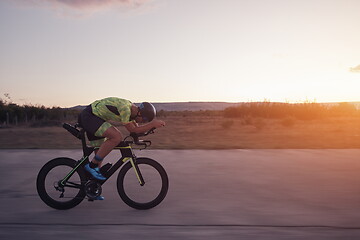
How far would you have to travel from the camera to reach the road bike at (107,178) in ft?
20.7

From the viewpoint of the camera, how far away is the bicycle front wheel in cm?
→ 633

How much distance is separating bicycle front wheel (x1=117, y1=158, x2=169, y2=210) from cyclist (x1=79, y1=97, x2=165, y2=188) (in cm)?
33

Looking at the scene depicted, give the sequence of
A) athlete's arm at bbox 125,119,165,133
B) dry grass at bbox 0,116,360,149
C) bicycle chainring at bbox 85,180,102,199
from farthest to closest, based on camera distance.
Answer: dry grass at bbox 0,116,360,149
bicycle chainring at bbox 85,180,102,199
athlete's arm at bbox 125,119,165,133

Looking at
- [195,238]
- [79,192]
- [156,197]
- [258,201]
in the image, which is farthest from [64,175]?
[258,201]

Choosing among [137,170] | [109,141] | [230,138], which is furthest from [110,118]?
[230,138]

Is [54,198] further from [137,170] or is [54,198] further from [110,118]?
[110,118]

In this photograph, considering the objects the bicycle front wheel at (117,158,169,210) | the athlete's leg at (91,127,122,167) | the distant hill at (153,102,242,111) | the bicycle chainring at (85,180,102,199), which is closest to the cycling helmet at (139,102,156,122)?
the athlete's leg at (91,127,122,167)

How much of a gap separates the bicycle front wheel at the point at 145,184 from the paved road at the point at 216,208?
0.17m

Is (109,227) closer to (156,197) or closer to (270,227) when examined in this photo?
(156,197)

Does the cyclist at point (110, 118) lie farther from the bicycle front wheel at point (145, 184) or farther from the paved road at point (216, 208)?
the paved road at point (216, 208)

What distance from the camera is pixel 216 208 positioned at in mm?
6262

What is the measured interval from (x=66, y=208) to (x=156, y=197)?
4.47 feet

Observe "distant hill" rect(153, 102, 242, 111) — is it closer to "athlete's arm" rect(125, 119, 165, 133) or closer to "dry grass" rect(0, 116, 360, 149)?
"dry grass" rect(0, 116, 360, 149)

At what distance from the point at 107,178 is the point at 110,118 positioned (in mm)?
909
